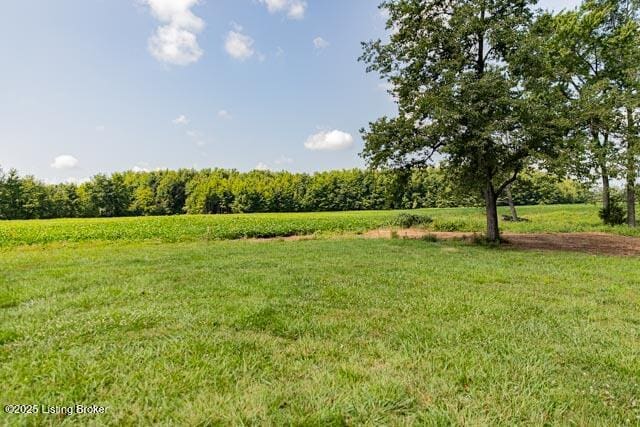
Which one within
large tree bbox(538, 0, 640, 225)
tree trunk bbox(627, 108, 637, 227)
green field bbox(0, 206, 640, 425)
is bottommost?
green field bbox(0, 206, 640, 425)

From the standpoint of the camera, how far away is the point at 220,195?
216 feet

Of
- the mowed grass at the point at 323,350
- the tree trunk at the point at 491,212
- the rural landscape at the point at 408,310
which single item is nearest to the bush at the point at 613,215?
the rural landscape at the point at 408,310

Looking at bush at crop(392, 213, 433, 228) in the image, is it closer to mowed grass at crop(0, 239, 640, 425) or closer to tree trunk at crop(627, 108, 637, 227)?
tree trunk at crop(627, 108, 637, 227)

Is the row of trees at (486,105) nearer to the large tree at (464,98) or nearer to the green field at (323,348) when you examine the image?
the large tree at (464,98)

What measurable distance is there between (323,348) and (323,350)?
0.04 meters

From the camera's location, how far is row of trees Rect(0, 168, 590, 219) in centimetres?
6091

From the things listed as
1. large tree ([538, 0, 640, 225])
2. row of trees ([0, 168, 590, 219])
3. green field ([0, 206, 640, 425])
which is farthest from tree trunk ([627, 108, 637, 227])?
row of trees ([0, 168, 590, 219])

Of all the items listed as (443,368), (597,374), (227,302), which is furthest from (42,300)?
(597,374)

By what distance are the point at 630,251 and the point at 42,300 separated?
17246 millimetres

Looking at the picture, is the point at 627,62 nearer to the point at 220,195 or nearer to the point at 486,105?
the point at 486,105

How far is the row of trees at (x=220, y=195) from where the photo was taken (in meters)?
60.9

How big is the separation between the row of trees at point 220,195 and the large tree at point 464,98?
45.5 m

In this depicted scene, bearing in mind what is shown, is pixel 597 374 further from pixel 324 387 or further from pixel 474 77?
pixel 474 77

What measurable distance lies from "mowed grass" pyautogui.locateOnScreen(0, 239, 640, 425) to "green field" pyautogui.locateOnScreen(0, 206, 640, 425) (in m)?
0.02
